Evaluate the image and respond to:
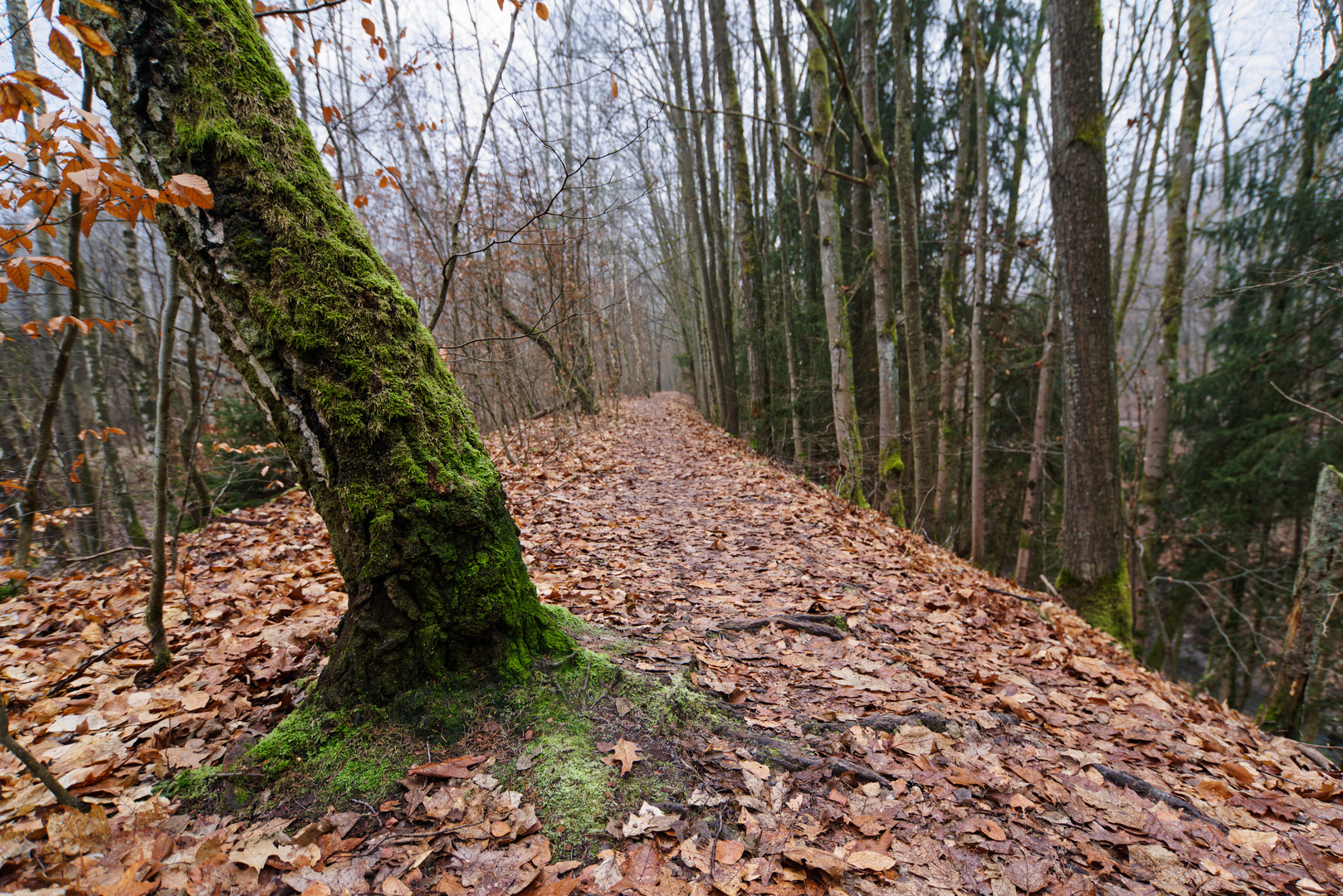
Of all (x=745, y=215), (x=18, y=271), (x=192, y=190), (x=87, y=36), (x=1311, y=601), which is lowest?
(x=1311, y=601)

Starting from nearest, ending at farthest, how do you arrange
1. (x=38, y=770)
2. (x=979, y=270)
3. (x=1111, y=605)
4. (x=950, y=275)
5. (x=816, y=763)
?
(x=38, y=770)
(x=816, y=763)
(x=1111, y=605)
(x=979, y=270)
(x=950, y=275)

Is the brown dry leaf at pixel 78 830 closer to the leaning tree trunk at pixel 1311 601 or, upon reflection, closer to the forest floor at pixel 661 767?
the forest floor at pixel 661 767

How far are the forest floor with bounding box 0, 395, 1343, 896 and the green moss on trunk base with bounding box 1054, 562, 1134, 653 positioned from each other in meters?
1.67

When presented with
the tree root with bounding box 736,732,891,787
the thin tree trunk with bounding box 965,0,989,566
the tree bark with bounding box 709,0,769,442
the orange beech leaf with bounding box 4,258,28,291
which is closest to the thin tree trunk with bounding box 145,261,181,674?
the orange beech leaf with bounding box 4,258,28,291

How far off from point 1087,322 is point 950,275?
553 centimetres

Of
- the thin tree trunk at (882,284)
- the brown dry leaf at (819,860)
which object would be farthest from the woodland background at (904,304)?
the brown dry leaf at (819,860)

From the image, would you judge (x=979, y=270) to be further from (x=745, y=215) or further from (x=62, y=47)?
(x=62, y=47)

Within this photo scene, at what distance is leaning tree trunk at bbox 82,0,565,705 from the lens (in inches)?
76.5

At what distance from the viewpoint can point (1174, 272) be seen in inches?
339

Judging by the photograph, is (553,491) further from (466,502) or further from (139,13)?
(139,13)

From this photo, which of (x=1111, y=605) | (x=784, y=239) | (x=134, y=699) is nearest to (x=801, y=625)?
(x=134, y=699)

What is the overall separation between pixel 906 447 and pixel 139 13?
11.3 metres

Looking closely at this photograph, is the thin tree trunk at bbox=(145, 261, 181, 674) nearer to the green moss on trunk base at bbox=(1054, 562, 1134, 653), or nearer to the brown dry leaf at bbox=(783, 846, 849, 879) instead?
the brown dry leaf at bbox=(783, 846, 849, 879)

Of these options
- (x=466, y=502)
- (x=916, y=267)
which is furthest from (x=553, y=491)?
(x=916, y=267)
